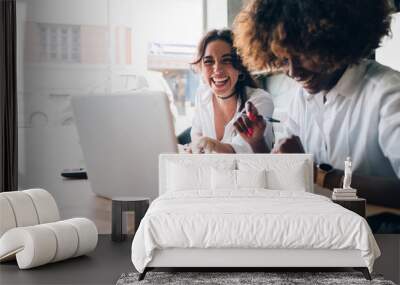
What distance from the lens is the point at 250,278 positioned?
4414mm

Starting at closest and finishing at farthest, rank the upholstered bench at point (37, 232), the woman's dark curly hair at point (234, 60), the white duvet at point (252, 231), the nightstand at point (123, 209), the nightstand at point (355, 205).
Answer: the white duvet at point (252, 231) → the upholstered bench at point (37, 232) → the nightstand at point (355, 205) → the nightstand at point (123, 209) → the woman's dark curly hair at point (234, 60)

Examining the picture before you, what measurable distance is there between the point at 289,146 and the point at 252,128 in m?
0.43

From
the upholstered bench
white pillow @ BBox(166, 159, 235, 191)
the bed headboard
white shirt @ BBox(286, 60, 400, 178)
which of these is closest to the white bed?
the upholstered bench

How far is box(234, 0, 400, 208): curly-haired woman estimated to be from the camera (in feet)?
20.8

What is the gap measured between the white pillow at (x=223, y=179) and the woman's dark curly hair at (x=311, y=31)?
1253 millimetres

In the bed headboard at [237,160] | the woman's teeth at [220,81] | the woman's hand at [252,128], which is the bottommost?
the bed headboard at [237,160]

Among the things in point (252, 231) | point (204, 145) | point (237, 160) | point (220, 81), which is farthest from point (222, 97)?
point (252, 231)

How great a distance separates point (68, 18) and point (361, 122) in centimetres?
319

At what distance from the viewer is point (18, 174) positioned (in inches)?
261

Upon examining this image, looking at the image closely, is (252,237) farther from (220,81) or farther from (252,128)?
(220,81)

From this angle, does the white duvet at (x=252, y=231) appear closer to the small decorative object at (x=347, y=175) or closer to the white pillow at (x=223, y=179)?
the white pillow at (x=223, y=179)

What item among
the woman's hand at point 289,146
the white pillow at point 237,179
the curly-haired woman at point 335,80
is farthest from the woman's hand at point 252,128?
the white pillow at point 237,179

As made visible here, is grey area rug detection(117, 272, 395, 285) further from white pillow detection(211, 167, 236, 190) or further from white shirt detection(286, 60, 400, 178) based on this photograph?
white shirt detection(286, 60, 400, 178)

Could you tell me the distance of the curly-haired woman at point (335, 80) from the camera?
6344 mm
